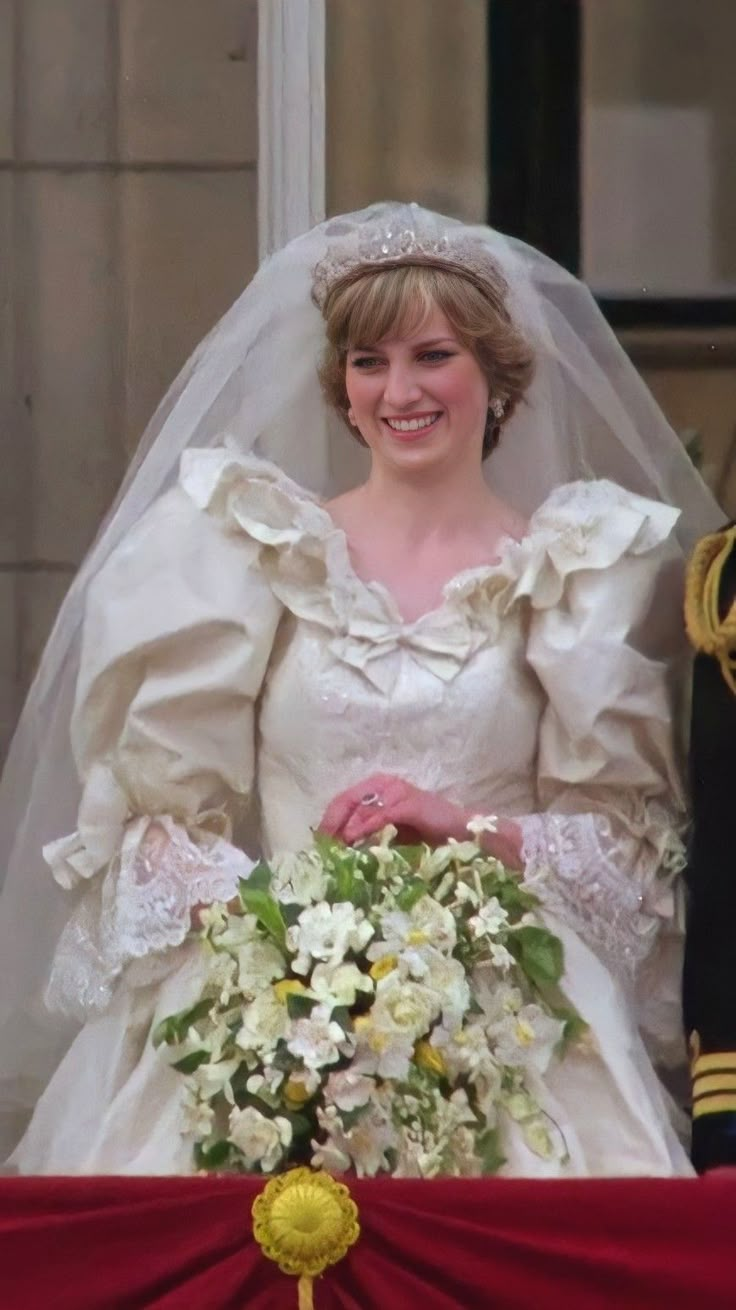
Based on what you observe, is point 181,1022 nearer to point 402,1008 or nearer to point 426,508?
point 402,1008

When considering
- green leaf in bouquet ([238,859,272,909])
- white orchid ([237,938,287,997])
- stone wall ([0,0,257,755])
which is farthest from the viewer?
stone wall ([0,0,257,755])

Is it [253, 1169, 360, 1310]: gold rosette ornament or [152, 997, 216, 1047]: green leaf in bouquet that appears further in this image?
[152, 997, 216, 1047]: green leaf in bouquet

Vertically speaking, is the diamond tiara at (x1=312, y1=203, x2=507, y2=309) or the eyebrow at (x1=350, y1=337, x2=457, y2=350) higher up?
the diamond tiara at (x1=312, y1=203, x2=507, y2=309)

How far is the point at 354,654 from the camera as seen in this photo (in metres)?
2.29

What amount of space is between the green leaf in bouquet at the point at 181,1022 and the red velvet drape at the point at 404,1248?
0.19m

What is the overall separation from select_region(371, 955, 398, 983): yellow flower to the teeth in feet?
1.91

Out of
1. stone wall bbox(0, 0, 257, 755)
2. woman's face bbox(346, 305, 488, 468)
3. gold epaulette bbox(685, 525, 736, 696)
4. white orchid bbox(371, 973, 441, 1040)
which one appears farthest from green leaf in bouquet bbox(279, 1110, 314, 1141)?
stone wall bbox(0, 0, 257, 755)

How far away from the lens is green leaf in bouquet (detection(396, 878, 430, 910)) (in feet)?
6.69

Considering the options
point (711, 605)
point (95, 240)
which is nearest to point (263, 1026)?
point (711, 605)

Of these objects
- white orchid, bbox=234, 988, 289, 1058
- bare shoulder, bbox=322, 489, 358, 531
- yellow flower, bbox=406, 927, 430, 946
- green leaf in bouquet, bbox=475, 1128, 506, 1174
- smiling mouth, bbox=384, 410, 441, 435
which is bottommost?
green leaf in bouquet, bbox=475, 1128, 506, 1174

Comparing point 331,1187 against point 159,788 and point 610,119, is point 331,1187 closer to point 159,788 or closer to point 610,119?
point 159,788

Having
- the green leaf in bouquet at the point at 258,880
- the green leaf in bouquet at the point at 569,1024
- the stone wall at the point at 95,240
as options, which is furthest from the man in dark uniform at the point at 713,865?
the stone wall at the point at 95,240

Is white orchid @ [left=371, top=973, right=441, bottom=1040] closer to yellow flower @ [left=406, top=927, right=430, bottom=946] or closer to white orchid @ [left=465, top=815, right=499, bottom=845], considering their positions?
yellow flower @ [left=406, top=927, right=430, bottom=946]

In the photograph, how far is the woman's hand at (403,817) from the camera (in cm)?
218
